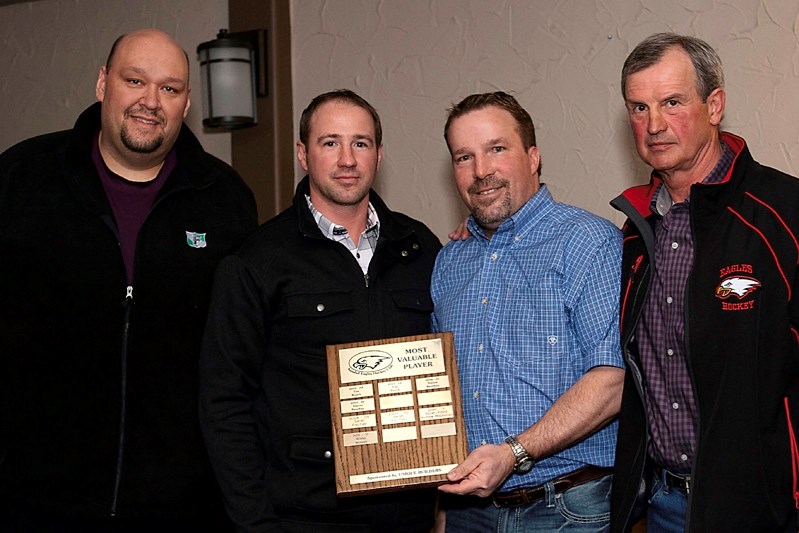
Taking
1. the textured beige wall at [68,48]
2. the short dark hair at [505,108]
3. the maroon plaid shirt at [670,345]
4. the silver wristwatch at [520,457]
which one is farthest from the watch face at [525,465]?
the textured beige wall at [68,48]

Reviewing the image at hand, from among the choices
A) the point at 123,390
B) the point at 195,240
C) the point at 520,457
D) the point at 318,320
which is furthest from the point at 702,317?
the point at 123,390

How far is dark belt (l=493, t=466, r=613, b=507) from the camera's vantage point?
2463 mm

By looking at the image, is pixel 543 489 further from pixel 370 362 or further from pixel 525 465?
pixel 370 362

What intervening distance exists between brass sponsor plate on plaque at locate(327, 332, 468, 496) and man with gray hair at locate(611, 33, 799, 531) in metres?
0.43

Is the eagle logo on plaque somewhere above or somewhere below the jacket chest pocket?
below

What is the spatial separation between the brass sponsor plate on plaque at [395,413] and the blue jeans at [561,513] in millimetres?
209

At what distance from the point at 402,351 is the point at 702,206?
81 cm

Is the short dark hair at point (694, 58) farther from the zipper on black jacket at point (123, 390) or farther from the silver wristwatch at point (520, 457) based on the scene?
the zipper on black jacket at point (123, 390)

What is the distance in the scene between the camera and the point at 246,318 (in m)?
2.59

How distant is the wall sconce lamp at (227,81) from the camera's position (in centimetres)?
399

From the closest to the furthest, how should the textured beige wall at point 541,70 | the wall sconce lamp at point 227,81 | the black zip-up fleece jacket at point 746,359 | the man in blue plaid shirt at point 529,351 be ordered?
the black zip-up fleece jacket at point 746,359, the man in blue plaid shirt at point 529,351, the textured beige wall at point 541,70, the wall sconce lamp at point 227,81

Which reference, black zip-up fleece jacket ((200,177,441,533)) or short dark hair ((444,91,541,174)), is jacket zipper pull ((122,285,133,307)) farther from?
short dark hair ((444,91,541,174))

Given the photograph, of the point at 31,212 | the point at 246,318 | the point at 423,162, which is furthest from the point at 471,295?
the point at 423,162

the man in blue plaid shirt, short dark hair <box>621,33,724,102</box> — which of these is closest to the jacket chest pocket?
the man in blue plaid shirt
